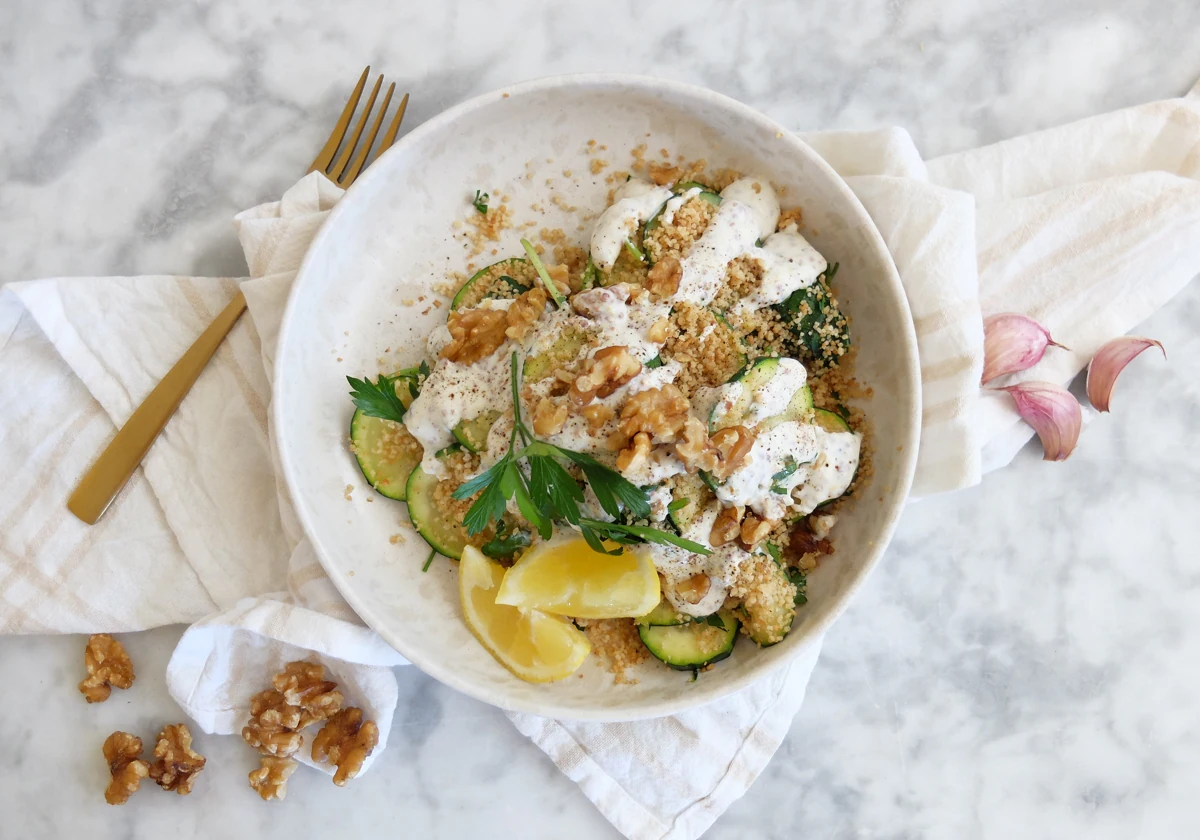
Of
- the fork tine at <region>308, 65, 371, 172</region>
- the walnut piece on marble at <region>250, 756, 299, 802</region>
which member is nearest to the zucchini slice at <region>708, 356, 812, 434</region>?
the fork tine at <region>308, 65, 371, 172</region>

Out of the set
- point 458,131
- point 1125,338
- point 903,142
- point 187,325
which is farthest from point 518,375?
point 1125,338

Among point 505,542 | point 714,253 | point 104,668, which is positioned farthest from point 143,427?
point 714,253

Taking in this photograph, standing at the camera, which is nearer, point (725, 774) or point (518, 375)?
point (518, 375)

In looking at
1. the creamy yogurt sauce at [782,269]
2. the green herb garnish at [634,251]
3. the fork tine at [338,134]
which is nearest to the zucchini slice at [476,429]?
the green herb garnish at [634,251]

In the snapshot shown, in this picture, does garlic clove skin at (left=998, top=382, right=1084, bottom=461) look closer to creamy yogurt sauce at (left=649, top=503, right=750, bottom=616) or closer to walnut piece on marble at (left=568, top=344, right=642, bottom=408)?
creamy yogurt sauce at (left=649, top=503, right=750, bottom=616)

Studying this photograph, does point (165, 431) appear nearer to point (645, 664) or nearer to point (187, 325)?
point (187, 325)

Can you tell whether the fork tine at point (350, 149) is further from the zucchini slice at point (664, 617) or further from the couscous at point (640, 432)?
the zucchini slice at point (664, 617)
